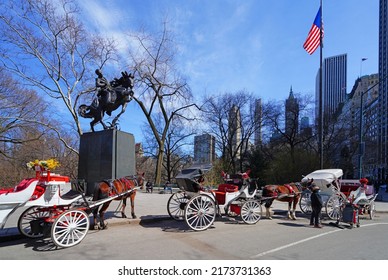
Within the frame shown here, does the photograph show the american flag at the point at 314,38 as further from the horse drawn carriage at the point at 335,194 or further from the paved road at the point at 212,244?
the paved road at the point at 212,244

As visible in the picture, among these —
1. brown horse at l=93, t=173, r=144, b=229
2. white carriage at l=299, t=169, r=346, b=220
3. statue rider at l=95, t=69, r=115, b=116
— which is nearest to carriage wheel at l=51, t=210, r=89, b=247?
brown horse at l=93, t=173, r=144, b=229

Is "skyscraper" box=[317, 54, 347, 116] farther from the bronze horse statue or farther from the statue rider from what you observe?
the statue rider

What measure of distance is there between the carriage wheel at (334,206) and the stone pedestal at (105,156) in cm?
831

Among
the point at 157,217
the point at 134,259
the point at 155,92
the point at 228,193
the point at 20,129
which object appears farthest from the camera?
the point at 155,92

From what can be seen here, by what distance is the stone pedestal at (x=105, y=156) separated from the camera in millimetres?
11555

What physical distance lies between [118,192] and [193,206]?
2355 millimetres

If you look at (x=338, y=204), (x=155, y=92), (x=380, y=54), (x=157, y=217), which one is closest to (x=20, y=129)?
(x=155, y=92)

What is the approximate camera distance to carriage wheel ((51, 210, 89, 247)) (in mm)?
6480

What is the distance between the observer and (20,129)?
27156mm

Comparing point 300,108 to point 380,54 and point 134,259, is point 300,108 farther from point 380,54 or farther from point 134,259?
point 380,54

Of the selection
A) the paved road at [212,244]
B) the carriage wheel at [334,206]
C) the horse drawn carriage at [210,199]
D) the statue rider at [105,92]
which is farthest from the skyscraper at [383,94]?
the statue rider at [105,92]

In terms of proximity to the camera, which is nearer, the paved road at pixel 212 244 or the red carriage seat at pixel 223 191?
the paved road at pixel 212 244

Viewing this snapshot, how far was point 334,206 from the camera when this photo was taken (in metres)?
11.2

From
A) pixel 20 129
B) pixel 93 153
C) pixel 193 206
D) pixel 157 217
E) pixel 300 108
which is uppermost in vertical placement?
pixel 300 108
